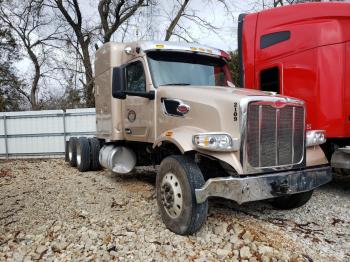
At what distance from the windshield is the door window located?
0.24 m

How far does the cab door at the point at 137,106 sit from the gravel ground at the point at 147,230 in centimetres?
106

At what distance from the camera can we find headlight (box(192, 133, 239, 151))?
13.4 feet

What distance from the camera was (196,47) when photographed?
20.0 feet

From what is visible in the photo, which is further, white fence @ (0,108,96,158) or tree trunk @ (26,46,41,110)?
tree trunk @ (26,46,41,110)

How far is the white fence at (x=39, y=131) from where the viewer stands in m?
14.5

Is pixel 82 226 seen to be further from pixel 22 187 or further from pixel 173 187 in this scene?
pixel 22 187

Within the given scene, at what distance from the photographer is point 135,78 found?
239 inches

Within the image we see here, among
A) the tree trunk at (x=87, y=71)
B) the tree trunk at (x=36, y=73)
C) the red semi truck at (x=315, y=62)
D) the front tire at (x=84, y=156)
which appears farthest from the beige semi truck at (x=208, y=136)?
the tree trunk at (x=36, y=73)

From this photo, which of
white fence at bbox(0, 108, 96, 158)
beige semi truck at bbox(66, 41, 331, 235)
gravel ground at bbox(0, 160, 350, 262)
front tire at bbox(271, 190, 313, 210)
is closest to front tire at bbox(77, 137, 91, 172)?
gravel ground at bbox(0, 160, 350, 262)

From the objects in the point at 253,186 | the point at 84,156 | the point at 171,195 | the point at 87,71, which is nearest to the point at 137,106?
the point at 171,195

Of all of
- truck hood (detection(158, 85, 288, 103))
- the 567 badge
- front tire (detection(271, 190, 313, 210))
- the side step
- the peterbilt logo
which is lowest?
front tire (detection(271, 190, 313, 210))

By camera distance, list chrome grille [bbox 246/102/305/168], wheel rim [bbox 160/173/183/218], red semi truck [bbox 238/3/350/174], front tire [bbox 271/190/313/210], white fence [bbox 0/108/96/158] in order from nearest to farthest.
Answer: chrome grille [bbox 246/102/305/168], wheel rim [bbox 160/173/183/218], front tire [bbox 271/190/313/210], red semi truck [bbox 238/3/350/174], white fence [bbox 0/108/96/158]

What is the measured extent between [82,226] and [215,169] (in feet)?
6.14

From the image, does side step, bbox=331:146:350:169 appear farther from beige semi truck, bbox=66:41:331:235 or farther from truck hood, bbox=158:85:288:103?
truck hood, bbox=158:85:288:103
